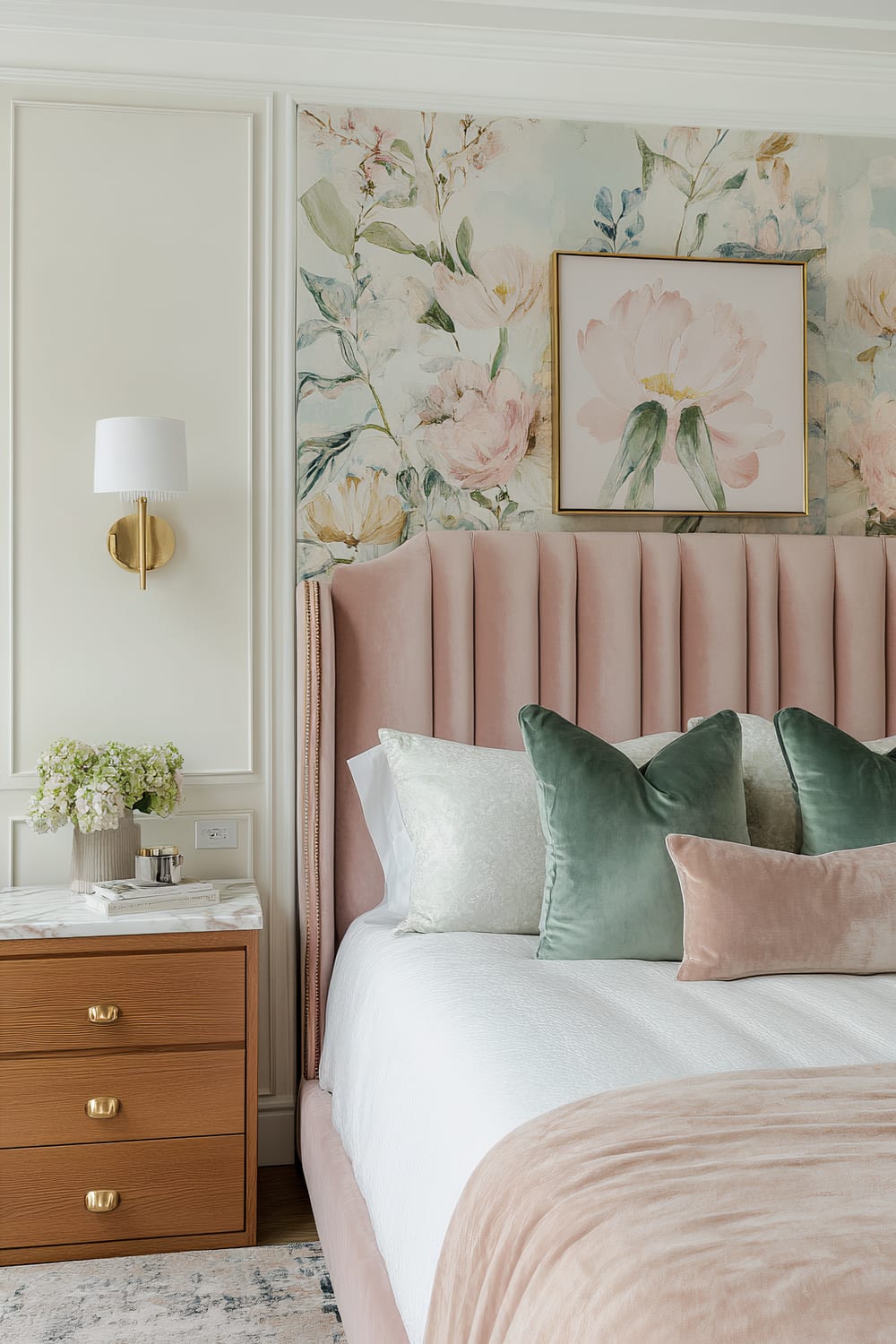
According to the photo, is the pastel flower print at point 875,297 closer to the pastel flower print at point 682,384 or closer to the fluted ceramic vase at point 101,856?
the pastel flower print at point 682,384

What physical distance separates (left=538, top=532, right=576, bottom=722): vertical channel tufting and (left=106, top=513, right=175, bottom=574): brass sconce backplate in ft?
2.94

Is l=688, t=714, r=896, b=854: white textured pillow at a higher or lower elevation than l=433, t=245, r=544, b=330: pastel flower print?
lower

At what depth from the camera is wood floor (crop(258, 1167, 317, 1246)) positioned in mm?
2359

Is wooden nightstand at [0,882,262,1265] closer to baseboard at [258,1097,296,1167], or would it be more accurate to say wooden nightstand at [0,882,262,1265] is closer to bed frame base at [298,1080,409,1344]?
bed frame base at [298,1080,409,1344]

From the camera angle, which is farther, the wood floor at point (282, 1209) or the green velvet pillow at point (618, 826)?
the wood floor at point (282, 1209)

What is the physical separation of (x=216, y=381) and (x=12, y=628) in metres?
0.76

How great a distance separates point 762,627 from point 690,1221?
6.38 feet

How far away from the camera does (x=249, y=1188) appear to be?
2.30m

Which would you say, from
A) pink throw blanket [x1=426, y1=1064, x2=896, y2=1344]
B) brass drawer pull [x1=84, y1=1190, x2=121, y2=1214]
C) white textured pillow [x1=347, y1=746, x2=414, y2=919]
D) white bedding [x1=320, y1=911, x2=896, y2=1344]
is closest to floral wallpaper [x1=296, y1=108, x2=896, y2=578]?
white textured pillow [x1=347, y1=746, x2=414, y2=919]

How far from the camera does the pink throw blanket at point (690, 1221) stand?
90cm

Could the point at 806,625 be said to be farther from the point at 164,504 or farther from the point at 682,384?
the point at 164,504

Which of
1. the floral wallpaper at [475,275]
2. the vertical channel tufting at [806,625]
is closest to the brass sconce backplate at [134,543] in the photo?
the floral wallpaper at [475,275]

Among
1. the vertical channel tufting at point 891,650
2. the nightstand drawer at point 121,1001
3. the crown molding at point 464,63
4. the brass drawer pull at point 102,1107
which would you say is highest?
the crown molding at point 464,63

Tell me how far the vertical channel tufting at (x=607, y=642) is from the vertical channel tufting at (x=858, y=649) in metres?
0.53
